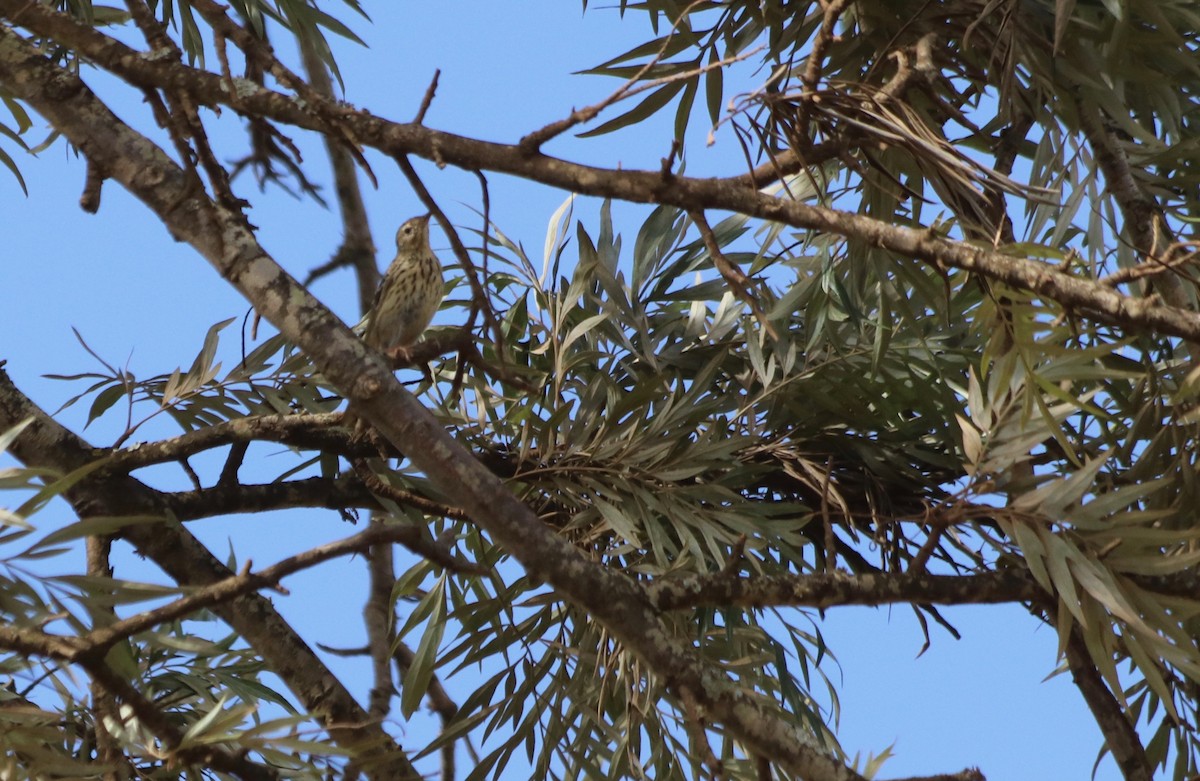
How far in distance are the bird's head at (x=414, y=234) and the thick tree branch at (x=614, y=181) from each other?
4.97ft

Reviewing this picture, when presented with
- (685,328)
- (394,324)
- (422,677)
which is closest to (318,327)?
(422,677)

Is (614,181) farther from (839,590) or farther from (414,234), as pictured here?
(414,234)

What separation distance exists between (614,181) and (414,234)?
1.88 meters

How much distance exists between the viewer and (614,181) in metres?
1.27

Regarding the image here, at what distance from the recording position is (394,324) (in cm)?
267

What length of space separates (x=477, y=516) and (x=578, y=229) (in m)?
0.97

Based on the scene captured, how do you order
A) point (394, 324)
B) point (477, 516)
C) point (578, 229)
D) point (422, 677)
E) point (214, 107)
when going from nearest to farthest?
point (477, 516), point (214, 107), point (422, 677), point (578, 229), point (394, 324)

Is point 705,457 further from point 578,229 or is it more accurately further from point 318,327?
point 318,327

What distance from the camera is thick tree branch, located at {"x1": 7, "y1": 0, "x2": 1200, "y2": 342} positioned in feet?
3.66

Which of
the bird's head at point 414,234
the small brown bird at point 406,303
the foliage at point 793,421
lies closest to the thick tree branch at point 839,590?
the foliage at point 793,421

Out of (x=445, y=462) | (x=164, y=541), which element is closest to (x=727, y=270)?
(x=445, y=462)

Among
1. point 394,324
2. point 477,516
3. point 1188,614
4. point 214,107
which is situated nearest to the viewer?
point 477,516

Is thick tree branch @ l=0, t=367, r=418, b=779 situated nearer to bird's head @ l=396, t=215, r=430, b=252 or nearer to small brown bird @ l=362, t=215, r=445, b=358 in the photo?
small brown bird @ l=362, t=215, r=445, b=358

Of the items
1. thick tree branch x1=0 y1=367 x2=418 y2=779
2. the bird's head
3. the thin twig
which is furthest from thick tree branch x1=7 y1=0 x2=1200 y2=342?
the bird's head
